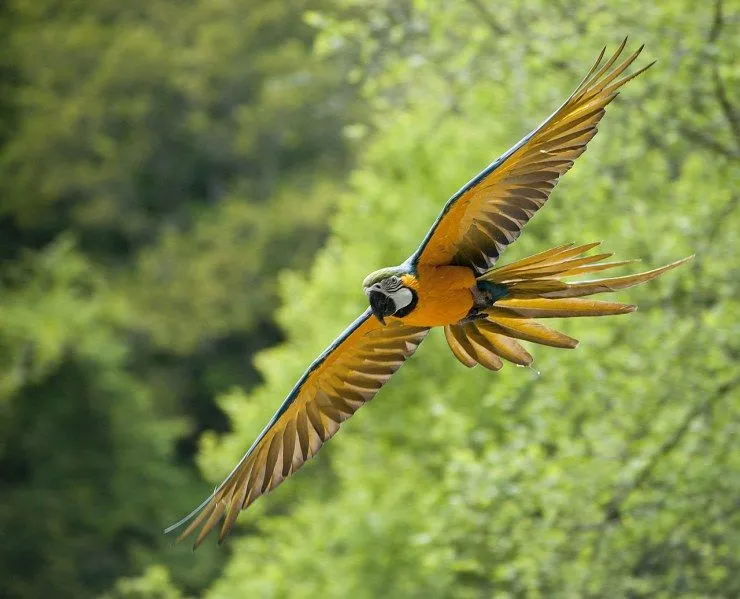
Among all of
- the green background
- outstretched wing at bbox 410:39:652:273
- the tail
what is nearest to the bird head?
outstretched wing at bbox 410:39:652:273

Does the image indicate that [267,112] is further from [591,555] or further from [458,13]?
[591,555]

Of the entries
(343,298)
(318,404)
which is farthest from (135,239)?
(318,404)

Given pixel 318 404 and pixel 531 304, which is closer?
pixel 531 304

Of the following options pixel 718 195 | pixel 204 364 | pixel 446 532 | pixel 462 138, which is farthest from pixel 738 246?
pixel 204 364

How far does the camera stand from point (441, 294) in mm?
5062

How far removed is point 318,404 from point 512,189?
151cm

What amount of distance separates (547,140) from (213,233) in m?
34.1

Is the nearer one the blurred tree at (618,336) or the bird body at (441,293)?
the bird body at (441,293)

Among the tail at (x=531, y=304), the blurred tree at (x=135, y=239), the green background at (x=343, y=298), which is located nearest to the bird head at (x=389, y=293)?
the tail at (x=531, y=304)

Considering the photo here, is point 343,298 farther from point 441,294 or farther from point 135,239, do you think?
point 135,239

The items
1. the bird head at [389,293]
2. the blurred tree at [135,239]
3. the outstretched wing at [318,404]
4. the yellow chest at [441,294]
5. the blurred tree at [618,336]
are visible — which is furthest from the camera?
the blurred tree at [135,239]

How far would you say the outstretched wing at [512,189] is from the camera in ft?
15.2

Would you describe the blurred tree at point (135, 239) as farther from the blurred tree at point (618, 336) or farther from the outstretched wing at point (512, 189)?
the outstretched wing at point (512, 189)

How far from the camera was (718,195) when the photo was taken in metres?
10.1
